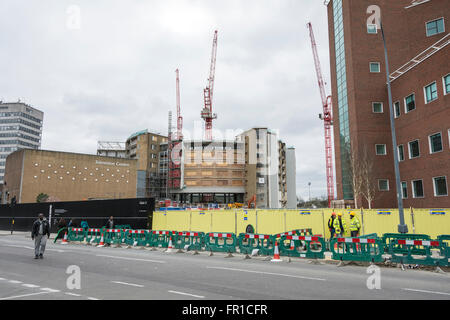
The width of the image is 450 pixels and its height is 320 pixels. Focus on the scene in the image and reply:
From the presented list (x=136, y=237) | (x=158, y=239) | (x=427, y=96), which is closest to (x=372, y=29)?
(x=427, y=96)

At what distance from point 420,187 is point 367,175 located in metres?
5.33

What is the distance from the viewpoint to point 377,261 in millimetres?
12305

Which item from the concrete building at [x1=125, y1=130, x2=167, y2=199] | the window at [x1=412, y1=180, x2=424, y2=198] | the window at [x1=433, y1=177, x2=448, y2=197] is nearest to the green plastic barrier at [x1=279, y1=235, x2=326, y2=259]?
the window at [x1=433, y1=177, x2=448, y2=197]

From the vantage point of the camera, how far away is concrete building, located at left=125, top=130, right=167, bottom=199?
339 feet

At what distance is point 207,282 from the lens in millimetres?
8719

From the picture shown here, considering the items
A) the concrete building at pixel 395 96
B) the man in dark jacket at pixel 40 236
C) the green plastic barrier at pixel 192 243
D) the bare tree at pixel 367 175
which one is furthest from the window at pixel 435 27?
the man in dark jacket at pixel 40 236

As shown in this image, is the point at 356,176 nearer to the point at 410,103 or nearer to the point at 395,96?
the point at 410,103

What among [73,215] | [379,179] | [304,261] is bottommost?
[304,261]

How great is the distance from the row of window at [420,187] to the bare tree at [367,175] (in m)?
1.25

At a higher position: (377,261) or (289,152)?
(289,152)

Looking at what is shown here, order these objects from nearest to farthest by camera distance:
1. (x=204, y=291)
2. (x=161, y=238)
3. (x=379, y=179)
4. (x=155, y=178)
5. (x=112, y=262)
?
1. (x=204, y=291)
2. (x=112, y=262)
3. (x=161, y=238)
4. (x=379, y=179)
5. (x=155, y=178)
